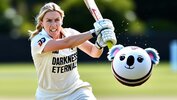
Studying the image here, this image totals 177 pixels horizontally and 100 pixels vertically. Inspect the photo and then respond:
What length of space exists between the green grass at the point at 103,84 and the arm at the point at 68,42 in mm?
8982

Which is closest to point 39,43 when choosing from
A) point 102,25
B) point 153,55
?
point 102,25

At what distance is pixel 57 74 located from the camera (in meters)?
8.45

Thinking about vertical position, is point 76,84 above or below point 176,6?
below

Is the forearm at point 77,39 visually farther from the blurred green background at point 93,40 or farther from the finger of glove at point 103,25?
the blurred green background at point 93,40

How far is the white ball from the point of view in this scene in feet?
25.8

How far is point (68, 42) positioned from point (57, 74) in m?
0.50

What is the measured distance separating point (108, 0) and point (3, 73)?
9696mm

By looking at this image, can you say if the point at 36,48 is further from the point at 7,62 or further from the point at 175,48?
the point at 7,62

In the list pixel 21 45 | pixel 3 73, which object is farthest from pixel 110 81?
pixel 21 45

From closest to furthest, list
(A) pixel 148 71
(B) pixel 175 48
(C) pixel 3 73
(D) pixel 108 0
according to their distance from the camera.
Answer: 1. (A) pixel 148 71
2. (C) pixel 3 73
3. (B) pixel 175 48
4. (D) pixel 108 0

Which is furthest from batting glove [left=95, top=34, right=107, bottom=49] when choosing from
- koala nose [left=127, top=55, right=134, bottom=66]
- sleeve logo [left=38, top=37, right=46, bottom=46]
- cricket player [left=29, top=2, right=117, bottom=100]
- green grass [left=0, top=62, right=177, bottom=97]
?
green grass [left=0, top=62, right=177, bottom=97]

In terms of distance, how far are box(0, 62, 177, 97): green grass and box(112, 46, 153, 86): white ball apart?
9.26m

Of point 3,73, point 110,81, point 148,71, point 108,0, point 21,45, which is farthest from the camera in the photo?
point 108,0

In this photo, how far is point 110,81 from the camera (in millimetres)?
22688
